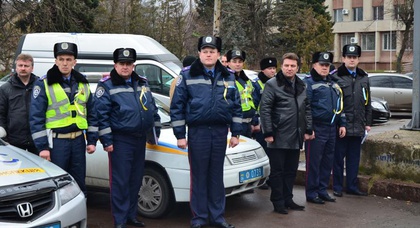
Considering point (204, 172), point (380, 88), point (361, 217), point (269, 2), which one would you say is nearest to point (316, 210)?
point (361, 217)

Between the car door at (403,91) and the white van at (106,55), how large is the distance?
9.43 m

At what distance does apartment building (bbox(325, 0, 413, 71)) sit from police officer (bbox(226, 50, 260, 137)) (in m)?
52.9

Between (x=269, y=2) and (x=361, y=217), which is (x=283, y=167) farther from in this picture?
(x=269, y=2)

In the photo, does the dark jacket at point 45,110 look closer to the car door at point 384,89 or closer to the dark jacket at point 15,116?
the dark jacket at point 15,116

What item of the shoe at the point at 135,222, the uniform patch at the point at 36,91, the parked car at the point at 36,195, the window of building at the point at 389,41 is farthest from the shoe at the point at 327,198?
the window of building at the point at 389,41

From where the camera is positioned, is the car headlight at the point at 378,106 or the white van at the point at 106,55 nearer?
the white van at the point at 106,55

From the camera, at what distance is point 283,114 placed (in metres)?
6.77

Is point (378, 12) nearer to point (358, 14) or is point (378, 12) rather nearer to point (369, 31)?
point (369, 31)

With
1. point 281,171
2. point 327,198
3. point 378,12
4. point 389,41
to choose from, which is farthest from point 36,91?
point 389,41

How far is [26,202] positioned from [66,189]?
524mm

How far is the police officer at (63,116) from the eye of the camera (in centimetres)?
571

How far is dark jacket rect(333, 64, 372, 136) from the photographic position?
25.2 feet

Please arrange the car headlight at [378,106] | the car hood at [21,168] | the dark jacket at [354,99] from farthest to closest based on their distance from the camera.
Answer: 1. the car headlight at [378,106]
2. the dark jacket at [354,99]
3. the car hood at [21,168]

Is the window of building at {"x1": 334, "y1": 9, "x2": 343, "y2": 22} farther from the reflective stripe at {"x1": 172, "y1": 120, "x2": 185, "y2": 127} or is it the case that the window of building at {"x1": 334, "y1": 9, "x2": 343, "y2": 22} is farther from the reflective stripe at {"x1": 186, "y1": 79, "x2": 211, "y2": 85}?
the reflective stripe at {"x1": 172, "y1": 120, "x2": 185, "y2": 127}
